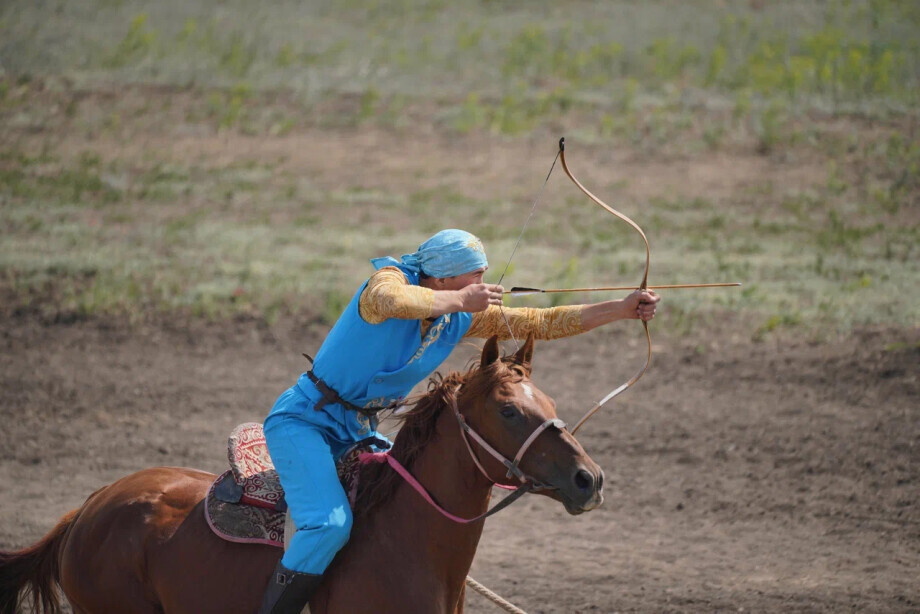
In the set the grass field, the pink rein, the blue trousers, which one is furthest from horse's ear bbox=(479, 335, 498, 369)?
the grass field

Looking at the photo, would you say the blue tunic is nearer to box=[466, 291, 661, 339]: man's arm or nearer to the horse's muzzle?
box=[466, 291, 661, 339]: man's arm

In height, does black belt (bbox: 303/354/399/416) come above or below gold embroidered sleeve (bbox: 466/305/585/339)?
below

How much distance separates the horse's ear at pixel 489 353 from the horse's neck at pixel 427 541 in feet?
0.87

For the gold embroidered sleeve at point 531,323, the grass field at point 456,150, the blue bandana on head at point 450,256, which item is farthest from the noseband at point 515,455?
the grass field at point 456,150

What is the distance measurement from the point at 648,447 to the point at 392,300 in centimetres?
541

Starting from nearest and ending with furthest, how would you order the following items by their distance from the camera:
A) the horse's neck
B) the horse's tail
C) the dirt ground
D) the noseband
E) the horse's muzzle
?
the horse's muzzle
the noseband
the horse's neck
the horse's tail
the dirt ground

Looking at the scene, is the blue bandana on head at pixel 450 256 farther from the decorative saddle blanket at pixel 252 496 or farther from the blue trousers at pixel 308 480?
the decorative saddle blanket at pixel 252 496

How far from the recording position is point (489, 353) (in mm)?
4180

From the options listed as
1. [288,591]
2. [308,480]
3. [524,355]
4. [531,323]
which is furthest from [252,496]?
[531,323]

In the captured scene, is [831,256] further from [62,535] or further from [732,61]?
[62,535]

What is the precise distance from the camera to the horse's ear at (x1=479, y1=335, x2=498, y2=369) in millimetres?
4172

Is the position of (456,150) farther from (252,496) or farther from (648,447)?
(252,496)

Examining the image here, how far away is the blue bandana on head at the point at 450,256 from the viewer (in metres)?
4.36

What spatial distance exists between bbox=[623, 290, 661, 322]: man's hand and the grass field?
6.83m
